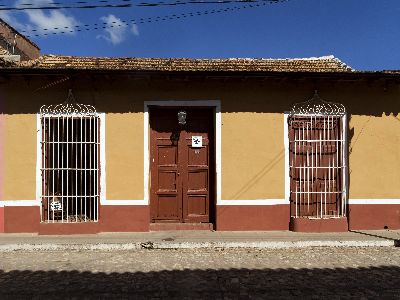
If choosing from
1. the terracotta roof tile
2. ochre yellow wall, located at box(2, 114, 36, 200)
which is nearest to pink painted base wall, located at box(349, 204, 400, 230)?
the terracotta roof tile

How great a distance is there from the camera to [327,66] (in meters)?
9.49

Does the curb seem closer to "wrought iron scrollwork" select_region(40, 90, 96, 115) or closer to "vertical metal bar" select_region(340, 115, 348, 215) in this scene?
"vertical metal bar" select_region(340, 115, 348, 215)

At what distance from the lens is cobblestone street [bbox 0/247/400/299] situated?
4.66 m

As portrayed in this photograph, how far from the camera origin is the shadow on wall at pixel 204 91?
771cm

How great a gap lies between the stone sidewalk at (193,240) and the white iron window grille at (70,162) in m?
0.65

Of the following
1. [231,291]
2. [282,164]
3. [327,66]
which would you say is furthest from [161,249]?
[327,66]

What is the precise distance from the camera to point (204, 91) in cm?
792

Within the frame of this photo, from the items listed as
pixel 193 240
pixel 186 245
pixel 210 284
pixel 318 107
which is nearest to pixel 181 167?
pixel 193 240

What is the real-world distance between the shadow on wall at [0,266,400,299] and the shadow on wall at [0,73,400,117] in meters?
3.42

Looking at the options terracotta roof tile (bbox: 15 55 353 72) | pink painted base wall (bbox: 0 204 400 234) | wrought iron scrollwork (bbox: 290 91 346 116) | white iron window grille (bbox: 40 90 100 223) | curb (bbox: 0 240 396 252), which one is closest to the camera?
curb (bbox: 0 240 396 252)

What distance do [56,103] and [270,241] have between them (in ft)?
15.1

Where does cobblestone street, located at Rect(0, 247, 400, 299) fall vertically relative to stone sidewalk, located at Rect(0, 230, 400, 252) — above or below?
below

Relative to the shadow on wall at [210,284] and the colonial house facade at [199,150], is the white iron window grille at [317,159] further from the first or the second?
the shadow on wall at [210,284]

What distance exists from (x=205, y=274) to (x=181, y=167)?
10.2 ft
